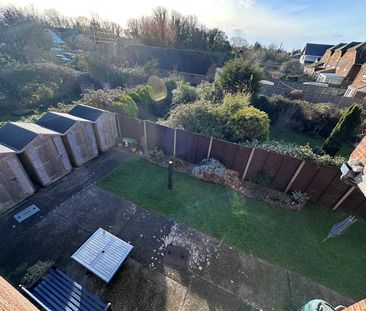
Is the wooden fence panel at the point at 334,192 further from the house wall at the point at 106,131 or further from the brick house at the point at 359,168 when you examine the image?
the house wall at the point at 106,131

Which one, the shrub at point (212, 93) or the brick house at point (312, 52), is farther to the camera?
the brick house at point (312, 52)

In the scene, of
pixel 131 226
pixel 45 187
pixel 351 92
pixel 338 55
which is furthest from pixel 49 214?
pixel 338 55

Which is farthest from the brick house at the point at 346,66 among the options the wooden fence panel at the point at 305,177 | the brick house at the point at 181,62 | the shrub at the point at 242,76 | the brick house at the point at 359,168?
the brick house at the point at 359,168

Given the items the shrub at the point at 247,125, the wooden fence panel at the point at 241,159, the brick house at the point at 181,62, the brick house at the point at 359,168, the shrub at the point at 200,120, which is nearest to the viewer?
the brick house at the point at 359,168

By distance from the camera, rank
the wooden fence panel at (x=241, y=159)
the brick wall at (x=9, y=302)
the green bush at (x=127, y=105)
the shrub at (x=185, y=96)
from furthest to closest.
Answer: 1. the shrub at (x=185, y=96)
2. the green bush at (x=127, y=105)
3. the wooden fence panel at (x=241, y=159)
4. the brick wall at (x=9, y=302)

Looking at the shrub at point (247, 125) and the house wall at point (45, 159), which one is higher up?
the shrub at point (247, 125)

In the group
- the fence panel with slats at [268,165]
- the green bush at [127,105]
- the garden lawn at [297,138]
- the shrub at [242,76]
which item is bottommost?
the garden lawn at [297,138]

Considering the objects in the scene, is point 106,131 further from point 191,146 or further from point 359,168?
point 359,168
